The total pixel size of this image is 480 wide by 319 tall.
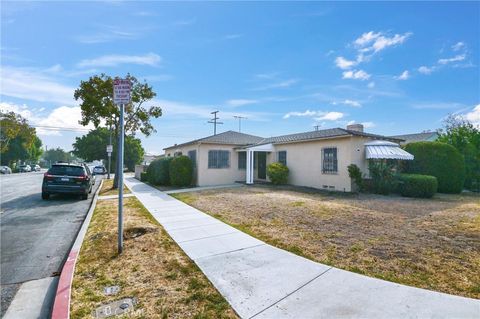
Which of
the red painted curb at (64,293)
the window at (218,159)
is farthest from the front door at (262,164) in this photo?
the red painted curb at (64,293)

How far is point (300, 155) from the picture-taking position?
55.5ft

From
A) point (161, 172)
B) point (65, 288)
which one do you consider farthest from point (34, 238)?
point (161, 172)

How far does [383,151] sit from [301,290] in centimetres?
1237

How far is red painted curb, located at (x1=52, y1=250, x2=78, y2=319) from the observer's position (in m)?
2.93

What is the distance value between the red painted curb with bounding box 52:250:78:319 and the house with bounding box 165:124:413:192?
12820 mm

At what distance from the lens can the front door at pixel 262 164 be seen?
65.8 feet

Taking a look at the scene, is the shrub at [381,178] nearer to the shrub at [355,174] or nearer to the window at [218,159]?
the shrub at [355,174]

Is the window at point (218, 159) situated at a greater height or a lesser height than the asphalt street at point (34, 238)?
greater

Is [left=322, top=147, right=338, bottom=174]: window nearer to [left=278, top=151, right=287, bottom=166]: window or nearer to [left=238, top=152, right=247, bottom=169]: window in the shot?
[left=278, top=151, right=287, bottom=166]: window

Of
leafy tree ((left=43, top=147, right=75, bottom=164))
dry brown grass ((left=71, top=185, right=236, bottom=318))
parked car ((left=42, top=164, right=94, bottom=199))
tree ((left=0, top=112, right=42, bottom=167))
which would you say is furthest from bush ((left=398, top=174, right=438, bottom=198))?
leafy tree ((left=43, top=147, right=75, bottom=164))

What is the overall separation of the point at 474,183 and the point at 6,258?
21799 mm

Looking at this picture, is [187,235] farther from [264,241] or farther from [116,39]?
[116,39]

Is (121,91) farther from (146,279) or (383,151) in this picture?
(383,151)

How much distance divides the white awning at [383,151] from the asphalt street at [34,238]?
13.2 meters
